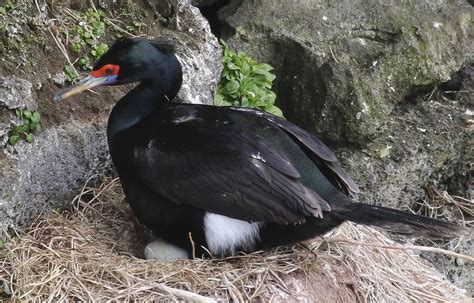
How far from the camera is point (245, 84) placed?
4301 millimetres

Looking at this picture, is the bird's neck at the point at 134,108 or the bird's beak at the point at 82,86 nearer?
the bird's beak at the point at 82,86

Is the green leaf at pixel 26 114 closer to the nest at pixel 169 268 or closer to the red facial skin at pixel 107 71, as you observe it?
the red facial skin at pixel 107 71

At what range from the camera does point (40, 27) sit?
3.73 metres

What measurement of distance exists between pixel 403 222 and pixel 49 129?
62.9 inches

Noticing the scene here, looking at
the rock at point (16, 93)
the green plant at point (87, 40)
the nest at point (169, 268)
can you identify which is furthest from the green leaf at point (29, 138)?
the green plant at point (87, 40)

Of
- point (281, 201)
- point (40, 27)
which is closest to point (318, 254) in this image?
point (281, 201)

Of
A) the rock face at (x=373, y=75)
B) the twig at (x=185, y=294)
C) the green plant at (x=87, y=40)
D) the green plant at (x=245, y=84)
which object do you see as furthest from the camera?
the rock face at (x=373, y=75)

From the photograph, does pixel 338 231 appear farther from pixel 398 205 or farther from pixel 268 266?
pixel 398 205

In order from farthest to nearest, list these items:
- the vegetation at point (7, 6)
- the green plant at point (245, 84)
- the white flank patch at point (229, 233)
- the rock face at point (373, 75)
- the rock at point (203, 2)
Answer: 1. the rock at point (203, 2)
2. the rock face at point (373, 75)
3. the green plant at point (245, 84)
4. the vegetation at point (7, 6)
5. the white flank patch at point (229, 233)

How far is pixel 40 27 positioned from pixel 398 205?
84.8 inches

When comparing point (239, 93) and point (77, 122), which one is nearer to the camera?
point (77, 122)

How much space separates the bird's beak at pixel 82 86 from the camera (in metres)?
3.30

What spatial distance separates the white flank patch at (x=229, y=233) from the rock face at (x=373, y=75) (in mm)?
1374

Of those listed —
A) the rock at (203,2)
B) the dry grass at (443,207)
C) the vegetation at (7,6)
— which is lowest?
the dry grass at (443,207)
